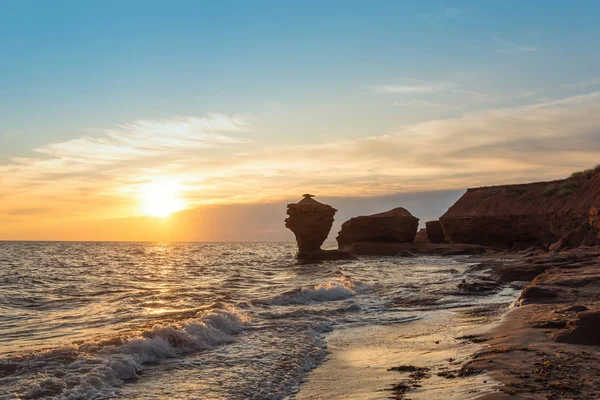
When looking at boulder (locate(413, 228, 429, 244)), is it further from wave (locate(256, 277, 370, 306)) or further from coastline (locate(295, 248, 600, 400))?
coastline (locate(295, 248, 600, 400))

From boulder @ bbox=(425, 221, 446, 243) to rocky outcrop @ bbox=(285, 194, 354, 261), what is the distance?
22.9 m

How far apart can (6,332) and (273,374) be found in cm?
863

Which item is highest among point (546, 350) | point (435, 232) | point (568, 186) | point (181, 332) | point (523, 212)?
point (568, 186)

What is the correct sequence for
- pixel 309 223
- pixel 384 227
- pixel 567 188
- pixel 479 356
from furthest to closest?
1. pixel 384 227
2. pixel 567 188
3. pixel 309 223
4. pixel 479 356

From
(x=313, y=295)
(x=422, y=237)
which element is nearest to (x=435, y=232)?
(x=422, y=237)

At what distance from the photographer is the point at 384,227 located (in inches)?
2544

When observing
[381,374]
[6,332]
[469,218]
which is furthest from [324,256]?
[381,374]

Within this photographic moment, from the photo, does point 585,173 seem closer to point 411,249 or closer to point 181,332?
point 411,249

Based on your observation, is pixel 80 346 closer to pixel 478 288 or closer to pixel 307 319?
pixel 307 319

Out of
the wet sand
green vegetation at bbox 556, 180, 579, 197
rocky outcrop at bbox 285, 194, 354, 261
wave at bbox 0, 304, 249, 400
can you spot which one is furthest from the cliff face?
wave at bbox 0, 304, 249, 400

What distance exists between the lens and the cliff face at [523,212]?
5244cm

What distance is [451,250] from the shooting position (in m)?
56.1

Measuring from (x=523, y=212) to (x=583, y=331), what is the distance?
189 feet

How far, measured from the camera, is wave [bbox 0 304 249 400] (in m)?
8.32
